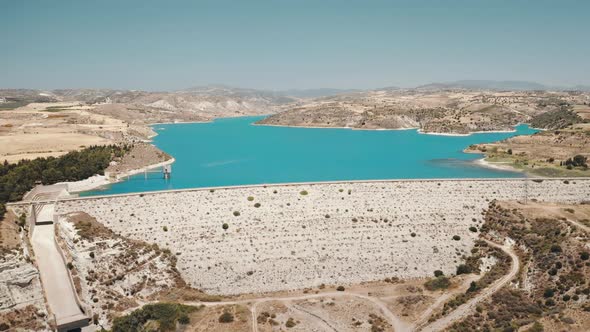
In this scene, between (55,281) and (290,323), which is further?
(55,281)

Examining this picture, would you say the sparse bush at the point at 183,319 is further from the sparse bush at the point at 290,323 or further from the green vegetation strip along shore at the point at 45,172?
the green vegetation strip along shore at the point at 45,172

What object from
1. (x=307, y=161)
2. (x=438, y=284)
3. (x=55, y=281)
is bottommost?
(x=438, y=284)

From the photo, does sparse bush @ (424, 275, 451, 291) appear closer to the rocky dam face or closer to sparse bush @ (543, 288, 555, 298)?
the rocky dam face

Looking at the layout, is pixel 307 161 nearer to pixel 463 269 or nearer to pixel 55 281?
pixel 463 269

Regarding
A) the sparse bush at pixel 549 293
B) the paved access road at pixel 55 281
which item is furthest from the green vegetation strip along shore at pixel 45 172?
the sparse bush at pixel 549 293

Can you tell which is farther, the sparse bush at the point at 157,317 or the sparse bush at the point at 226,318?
the sparse bush at the point at 226,318

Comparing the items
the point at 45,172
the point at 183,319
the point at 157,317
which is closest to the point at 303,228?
the point at 183,319

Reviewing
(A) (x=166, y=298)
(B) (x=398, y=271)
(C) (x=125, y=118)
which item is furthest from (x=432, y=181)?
(C) (x=125, y=118)

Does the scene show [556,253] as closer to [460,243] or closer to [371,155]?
[460,243]

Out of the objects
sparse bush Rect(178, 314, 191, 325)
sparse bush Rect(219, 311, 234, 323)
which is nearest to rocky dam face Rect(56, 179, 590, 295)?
sparse bush Rect(219, 311, 234, 323)
